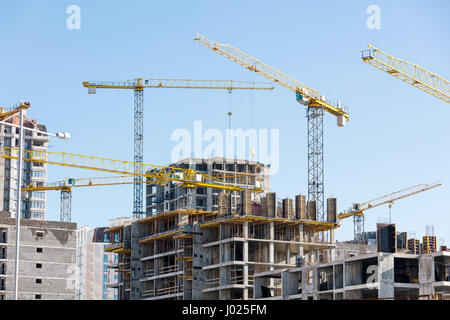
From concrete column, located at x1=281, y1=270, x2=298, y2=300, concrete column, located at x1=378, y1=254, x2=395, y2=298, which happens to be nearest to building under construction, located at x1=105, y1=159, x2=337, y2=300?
concrete column, located at x1=281, y1=270, x2=298, y2=300

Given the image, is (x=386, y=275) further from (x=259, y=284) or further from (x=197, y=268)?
(x=197, y=268)

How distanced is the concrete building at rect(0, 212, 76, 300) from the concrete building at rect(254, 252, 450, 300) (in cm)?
4770

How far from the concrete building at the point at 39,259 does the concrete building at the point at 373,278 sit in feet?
157

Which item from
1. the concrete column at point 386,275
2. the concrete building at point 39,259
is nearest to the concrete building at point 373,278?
the concrete column at point 386,275

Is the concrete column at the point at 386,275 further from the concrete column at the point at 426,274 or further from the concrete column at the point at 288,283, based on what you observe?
the concrete column at the point at 288,283

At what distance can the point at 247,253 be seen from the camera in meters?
120

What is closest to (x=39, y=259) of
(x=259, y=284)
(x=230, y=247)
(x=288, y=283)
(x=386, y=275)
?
(x=230, y=247)

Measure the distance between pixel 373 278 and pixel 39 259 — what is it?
217ft

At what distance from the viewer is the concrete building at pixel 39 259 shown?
441ft

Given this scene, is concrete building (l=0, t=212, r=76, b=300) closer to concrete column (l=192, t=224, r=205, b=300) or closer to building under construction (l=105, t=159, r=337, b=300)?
building under construction (l=105, t=159, r=337, b=300)

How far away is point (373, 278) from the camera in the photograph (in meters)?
90.4
